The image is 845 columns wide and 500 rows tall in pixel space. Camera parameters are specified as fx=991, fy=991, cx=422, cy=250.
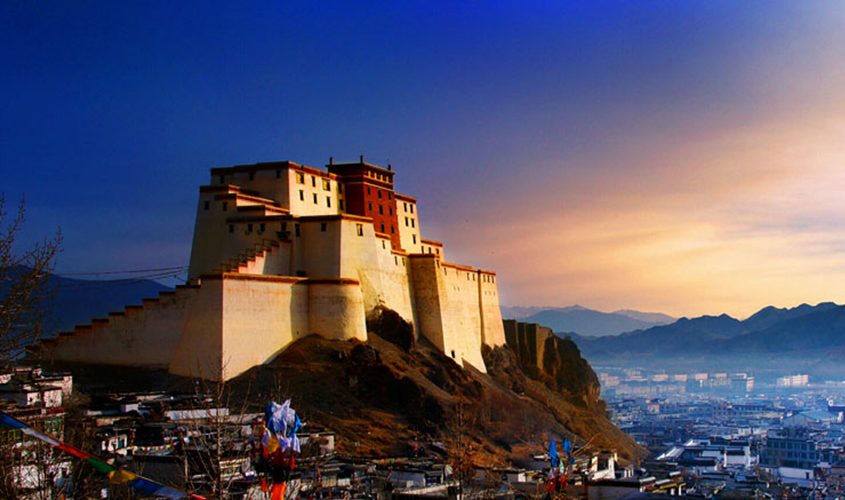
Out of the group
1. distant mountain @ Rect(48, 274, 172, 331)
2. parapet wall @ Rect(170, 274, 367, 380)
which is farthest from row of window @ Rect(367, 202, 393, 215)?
distant mountain @ Rect(48, 274, 172, 331)

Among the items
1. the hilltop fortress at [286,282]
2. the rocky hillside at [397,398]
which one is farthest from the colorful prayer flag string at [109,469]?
→ the hilltop fortress at [286,282]

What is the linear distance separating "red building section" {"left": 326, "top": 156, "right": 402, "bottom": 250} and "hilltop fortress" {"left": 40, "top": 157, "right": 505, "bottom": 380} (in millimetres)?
88

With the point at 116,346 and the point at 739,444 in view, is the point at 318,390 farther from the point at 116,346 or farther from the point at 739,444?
the point at 739,444

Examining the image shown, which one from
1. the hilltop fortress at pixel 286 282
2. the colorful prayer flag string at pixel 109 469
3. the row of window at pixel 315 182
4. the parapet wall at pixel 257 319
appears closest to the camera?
the colorful prayer flag string at pixel 109 469

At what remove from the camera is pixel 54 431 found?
28.1 metres

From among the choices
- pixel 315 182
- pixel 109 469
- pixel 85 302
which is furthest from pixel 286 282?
pixel 85 302

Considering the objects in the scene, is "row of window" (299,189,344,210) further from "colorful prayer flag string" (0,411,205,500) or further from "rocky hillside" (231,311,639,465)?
"colorful prayer flag string" (0,411,205,500)

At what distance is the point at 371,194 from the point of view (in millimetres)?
65938

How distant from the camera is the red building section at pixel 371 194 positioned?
64.9 metres

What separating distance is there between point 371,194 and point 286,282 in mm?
14558

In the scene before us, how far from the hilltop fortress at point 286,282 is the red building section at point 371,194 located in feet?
0.29

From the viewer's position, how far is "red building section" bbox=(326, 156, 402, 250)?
64875 millimetres

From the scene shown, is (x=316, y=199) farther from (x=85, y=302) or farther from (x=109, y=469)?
(x=85, y=302)

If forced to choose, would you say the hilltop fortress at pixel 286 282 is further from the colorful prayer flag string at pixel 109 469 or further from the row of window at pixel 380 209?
the colorful prayer flag string at pixel 109 469
